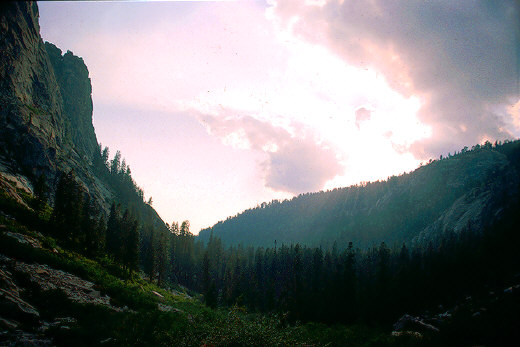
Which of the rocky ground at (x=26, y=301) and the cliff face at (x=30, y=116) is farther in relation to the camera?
the cliff face at (x=30, y=116)

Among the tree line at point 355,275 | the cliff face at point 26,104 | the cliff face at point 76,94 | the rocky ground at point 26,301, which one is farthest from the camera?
the cliff face at point 76,94

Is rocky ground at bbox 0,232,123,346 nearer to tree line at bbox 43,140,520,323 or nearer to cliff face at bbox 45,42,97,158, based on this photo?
tree line at bbox 43,140,520,323

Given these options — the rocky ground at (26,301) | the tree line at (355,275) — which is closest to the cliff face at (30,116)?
the tree line at (355,275)

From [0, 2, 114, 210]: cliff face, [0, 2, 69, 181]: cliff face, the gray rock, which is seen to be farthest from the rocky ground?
[0, 2, 69, 181]: cliff face

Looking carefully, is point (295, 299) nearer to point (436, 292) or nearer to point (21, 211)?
point (436, 292)

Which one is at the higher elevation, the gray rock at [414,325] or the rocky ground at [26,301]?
the rocky ground at [26,301]

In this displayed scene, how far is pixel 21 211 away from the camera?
4128 cm

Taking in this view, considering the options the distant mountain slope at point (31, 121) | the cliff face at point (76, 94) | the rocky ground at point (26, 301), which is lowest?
the rocky ground at point (26, 301)

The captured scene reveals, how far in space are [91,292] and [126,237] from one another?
39.9m

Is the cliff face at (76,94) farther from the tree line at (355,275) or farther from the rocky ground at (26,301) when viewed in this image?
the rocky ground at (26,301)

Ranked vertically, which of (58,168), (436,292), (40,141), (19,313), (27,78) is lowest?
(436,292)

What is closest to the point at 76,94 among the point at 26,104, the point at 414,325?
the point at 26,104

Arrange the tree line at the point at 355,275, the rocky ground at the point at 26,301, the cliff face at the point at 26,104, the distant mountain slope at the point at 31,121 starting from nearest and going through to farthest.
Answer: the rocky ground at the point at 26,301
the tree line at the point at 355,275
the distant mountain slope at the point at 31,121
the cliff face at the point at 26,104

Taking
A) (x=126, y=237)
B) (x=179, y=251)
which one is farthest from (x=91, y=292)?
(x=179, y=251)
